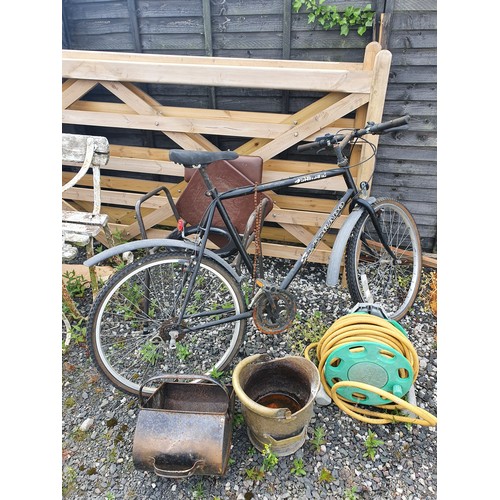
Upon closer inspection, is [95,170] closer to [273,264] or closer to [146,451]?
[273,264]

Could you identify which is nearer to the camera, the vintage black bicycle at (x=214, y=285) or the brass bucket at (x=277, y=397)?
the brass bucket at (x=277, y=397)

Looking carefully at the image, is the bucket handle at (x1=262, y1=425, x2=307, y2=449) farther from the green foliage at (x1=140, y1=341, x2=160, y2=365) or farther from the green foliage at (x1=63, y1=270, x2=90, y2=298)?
the green foliage at (x1=63, y1=270, x2=90, y2=298)

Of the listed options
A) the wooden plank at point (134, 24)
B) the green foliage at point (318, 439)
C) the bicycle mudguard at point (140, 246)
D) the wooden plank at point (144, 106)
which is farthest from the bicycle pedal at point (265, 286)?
the wooden plank at point (134, 24)

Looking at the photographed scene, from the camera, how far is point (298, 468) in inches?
86.1

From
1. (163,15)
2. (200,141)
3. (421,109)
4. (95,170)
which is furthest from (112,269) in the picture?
(421,109)

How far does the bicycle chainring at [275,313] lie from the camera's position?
2.60 meters

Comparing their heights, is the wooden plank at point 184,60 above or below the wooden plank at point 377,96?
above

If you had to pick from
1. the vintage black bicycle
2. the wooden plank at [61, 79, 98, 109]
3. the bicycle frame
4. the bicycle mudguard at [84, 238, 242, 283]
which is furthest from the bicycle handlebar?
the wooden plank at [61, 79, 98, 109]

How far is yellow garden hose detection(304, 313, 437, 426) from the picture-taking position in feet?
7.58

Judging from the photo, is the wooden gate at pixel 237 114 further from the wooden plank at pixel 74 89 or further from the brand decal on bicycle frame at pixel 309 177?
the brand decal on bicycle frame at pixel 309 177

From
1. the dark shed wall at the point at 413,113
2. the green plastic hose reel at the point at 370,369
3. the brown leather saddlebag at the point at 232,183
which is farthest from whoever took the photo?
the dark shed wall at the point at 413,113

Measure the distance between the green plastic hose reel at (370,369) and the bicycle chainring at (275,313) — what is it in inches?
17.3

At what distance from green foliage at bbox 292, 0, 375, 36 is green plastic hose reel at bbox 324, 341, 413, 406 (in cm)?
268

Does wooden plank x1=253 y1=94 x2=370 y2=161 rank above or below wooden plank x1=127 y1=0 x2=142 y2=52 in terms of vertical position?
below
